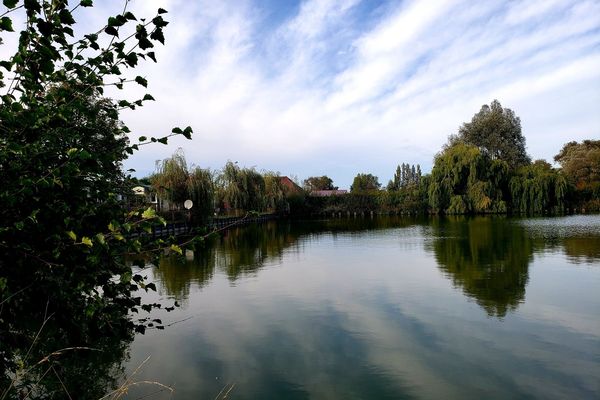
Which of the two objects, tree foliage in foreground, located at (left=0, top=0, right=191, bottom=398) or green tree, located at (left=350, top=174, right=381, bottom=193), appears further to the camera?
green tree, located at (left=350, top=174, right=381, bottom=193)

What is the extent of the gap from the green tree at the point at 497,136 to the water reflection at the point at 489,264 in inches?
1368

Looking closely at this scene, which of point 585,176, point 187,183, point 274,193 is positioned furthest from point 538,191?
point 187,183

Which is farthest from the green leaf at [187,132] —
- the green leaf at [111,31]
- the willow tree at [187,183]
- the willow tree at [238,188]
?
the willow tree at [238,188]

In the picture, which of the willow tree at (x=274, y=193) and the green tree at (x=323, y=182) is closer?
the willow tree at (x=274, y=193)

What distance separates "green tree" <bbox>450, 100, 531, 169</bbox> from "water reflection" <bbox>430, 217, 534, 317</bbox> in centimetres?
3474

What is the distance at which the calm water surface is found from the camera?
5.88 m

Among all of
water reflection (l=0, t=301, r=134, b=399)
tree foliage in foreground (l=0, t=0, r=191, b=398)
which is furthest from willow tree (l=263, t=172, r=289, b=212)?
tree foliage in foreground (l=0, t=0, r=191, b=398)

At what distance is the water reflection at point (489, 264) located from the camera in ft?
33.8

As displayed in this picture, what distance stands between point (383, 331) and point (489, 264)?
8.29m

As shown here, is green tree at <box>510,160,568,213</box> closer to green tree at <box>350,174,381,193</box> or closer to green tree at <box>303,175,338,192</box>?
green tree at <box>350,174,381,193</box>

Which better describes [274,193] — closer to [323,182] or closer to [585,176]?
[585,176]

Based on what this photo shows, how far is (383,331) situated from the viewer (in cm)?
808

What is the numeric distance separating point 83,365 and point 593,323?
28.2 ft

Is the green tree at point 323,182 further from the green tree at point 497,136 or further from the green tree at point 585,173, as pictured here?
the green tree at point 585,173
